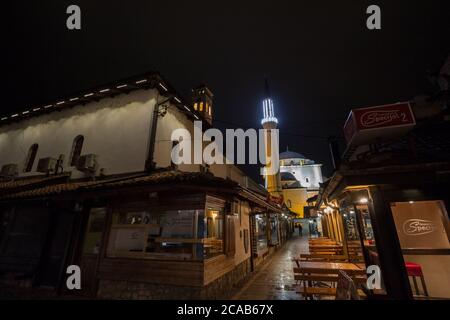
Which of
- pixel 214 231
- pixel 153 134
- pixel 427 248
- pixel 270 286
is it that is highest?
pixel 153 134

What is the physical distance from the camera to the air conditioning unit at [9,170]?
39.3 feet

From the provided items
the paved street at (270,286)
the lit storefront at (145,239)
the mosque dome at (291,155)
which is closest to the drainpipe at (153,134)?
the lit storefront at (145,239)

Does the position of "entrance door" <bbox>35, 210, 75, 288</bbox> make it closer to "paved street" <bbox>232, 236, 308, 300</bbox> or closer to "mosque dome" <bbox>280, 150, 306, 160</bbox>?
"paved street" <bbox>232, 236, 308, 300</bbox>

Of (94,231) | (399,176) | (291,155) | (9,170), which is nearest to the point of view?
(399,176)

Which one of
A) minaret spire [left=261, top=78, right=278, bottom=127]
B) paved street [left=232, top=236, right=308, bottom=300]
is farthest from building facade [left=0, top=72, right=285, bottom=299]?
minaret spire [left=261, top=78, right=278, bottom=127]

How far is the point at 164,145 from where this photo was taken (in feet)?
32.5

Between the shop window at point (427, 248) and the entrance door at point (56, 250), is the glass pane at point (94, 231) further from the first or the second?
the shop window at point (427, 248)

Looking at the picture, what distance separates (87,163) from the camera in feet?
31.0

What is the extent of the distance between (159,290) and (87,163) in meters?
6.48

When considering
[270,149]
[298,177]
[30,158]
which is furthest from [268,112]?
[30,158]

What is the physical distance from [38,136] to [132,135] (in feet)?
24.6

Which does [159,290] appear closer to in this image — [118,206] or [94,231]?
[118,206]
